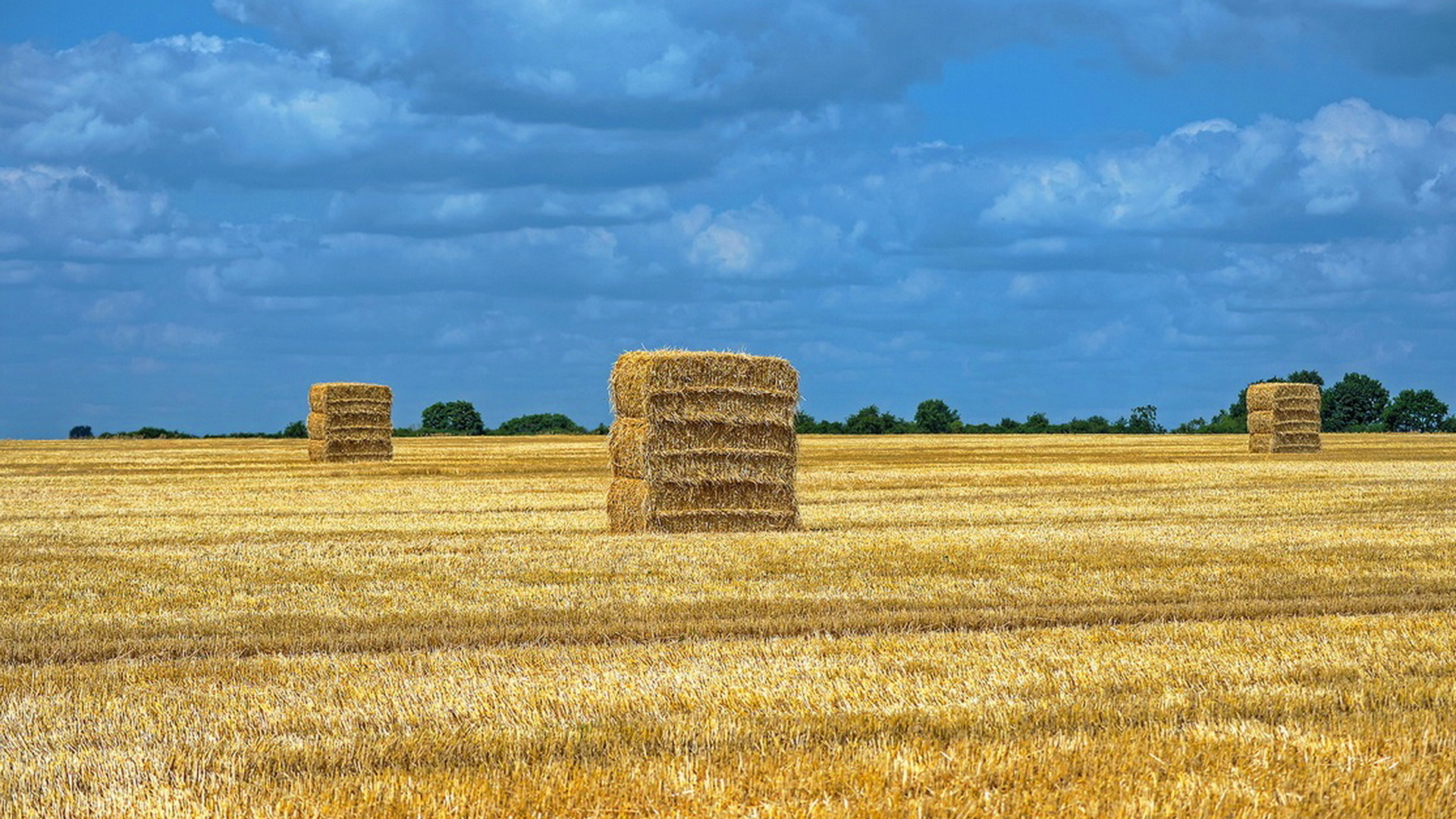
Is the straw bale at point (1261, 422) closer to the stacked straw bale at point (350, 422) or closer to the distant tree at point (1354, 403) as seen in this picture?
the stacked straw bale at point (350, 422)

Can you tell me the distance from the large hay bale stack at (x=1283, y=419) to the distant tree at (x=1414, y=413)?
30.7 m

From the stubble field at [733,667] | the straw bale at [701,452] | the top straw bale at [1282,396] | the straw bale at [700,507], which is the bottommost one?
the stubble field at [733,667]

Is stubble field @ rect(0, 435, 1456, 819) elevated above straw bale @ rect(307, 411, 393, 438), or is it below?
below

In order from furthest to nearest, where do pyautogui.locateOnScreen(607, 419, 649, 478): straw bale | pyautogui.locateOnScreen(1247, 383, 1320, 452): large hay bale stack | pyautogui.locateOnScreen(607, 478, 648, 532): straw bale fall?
pyautogui.locateOnScreen(1247, 383, 1320, 452): large hay bale stack
pyautogui.locateOnScreen(607, 419, 649, 478): straw bale
pyautogui.locateOnScreen(607, 478, 648, 532): straw bale

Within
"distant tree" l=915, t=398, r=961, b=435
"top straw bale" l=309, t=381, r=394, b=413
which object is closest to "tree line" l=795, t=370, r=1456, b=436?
"distant tree" l=915, t=398, r=961, b=435

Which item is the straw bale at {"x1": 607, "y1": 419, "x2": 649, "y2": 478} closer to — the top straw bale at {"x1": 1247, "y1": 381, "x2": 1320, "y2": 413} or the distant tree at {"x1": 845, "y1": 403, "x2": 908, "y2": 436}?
the top straw bale at {"x1": 1247, "y1": 381, "x2": 1320, "y2": 413}

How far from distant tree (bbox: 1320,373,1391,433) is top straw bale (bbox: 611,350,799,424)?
61.1 m

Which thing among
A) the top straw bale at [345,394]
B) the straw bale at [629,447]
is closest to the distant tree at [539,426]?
the top straw bale at [345,394]

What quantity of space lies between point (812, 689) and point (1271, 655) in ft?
9.87

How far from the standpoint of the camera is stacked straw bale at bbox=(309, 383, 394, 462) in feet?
127

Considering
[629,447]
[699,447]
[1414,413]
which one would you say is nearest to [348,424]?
[629,447]

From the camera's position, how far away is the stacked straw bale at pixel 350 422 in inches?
1522

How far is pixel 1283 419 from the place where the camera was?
140 ft

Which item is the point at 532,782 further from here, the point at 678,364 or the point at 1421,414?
the point at 1421,414
